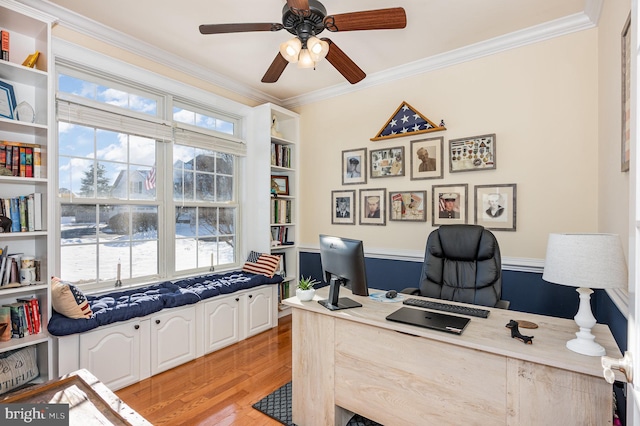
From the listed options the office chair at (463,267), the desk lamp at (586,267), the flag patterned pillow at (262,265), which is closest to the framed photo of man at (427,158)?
the office chair at (463,267)

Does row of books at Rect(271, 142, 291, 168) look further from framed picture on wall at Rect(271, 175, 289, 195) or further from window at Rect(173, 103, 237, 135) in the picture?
window at Rect(173, 103, 237, 135)

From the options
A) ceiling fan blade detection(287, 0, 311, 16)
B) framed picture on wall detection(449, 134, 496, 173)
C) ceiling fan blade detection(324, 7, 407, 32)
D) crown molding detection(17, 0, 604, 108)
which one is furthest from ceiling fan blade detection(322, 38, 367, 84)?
framed picture on wall detection(449, 134, 496, 173)

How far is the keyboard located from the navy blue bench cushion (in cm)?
181

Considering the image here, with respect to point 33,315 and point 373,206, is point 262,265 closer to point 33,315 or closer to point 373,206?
point 373,206

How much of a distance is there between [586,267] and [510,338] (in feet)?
1.44

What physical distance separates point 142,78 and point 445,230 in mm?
2882

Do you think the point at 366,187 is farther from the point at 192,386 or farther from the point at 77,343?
the point at 77,343

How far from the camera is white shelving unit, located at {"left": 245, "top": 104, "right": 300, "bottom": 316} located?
373 cm

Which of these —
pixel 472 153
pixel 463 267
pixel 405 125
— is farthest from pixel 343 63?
pixel 463 267

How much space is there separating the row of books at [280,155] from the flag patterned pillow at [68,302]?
229 centimetres

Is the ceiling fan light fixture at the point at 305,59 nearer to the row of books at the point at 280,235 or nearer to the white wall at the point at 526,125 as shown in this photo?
the white wall at the point at 526,125

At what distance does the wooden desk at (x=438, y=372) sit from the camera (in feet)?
4.00

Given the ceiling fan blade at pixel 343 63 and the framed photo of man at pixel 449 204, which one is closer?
the ceiling fan blade at pixel 343 63

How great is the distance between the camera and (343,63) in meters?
2.28
